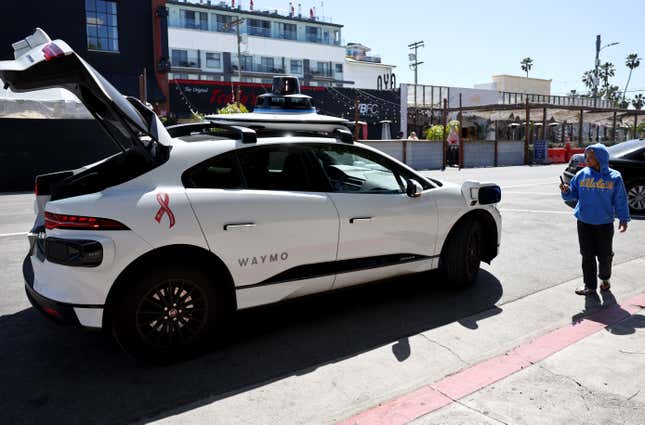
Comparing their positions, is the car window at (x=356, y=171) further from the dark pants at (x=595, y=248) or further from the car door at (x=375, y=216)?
the dark pants at (x=595, y=248)

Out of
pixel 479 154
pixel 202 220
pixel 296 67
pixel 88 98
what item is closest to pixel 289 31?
pixel 296 67

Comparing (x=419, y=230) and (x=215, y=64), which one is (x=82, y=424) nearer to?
(x=419, y=230)

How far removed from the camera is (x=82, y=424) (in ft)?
9.82

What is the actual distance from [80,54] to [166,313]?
2365 cm

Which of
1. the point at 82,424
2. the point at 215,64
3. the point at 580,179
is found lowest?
the point at 82,424

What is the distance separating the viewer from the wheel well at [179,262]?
11.3 ft

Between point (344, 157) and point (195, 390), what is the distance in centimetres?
238

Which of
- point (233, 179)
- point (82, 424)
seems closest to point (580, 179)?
point (233, 179)

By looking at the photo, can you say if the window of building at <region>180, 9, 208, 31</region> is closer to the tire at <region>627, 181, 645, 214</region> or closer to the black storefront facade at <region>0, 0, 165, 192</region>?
the black storefront facade at <region>0, 0, 165, 192</region>

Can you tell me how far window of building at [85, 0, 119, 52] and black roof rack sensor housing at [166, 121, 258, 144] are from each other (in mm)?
23040

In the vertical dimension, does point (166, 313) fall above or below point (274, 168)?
below

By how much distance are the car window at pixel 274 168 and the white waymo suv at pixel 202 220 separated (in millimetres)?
11

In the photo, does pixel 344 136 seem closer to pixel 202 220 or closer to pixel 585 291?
pixel 202 220

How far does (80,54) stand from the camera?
933 inches
